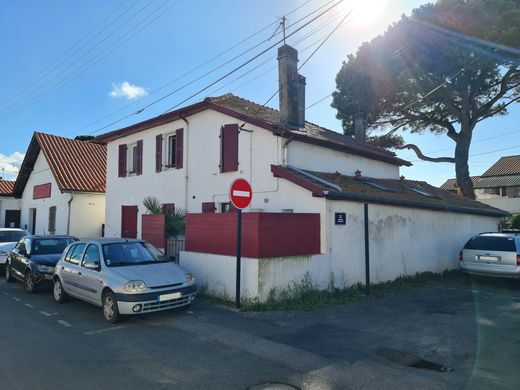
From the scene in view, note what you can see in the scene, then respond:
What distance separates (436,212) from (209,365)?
38.3 feet

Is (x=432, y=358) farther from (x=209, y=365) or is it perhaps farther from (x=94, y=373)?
(x=94, y=373)

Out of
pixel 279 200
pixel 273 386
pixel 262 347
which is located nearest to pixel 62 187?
pixel 279 200

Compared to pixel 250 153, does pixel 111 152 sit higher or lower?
higher

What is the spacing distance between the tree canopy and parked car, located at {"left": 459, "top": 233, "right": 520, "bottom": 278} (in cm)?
1044

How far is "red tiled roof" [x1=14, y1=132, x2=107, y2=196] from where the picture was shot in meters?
20.2

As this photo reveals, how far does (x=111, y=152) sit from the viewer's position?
18625mm

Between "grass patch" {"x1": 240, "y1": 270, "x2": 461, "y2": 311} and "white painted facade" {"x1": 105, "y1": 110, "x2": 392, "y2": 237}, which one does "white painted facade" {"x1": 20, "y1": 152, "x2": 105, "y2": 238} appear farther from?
"grass patch" {"x1": 240, "y1": 270, "x2": 461, "y2": 311}

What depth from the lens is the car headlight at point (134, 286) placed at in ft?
23.0

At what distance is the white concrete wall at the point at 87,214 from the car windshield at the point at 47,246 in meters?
8.66

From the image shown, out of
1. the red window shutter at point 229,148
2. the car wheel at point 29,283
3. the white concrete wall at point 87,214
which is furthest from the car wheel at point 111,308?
the white concrete wall at point 87,214

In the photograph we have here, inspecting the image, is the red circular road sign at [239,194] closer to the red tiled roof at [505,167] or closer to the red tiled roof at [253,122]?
the red tiled roof at [253,122]

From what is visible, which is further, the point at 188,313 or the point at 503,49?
the point at 503,49

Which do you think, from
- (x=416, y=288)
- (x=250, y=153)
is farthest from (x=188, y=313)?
(x=416, y=288)

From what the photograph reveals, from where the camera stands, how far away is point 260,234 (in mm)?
8656
